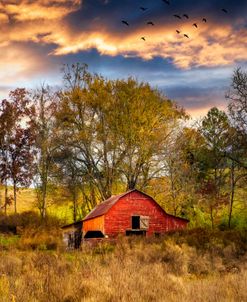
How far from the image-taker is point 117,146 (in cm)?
4381

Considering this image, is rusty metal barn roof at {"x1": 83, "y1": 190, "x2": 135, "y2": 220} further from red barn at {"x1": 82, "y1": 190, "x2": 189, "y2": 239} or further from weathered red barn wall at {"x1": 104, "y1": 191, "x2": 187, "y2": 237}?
weathered red barn wall at {"x1": 104, "y1": 191, "x2": 187, "y2": 237}

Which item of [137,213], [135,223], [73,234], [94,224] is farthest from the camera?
[135,223]

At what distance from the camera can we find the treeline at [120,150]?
43.1m

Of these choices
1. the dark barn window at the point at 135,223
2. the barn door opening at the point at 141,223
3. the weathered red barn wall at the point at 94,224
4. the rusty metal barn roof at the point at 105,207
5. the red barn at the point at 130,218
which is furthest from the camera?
the dark barn window at the point at 135,223

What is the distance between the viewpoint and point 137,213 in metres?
38.9

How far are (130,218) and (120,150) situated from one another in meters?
7.95

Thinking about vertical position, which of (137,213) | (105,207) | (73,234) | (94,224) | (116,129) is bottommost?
(73,234)

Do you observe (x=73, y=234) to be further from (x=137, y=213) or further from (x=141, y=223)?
A: (x=141, y=223)

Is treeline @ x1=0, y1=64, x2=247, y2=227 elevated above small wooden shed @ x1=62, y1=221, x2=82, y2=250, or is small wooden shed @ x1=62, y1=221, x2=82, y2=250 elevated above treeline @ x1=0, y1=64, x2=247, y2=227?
treeline @ x1=0, y1=64, x2=247, y2=227

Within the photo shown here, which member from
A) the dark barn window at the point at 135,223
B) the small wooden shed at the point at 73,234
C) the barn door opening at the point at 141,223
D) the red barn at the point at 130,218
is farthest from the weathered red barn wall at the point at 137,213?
the small wooden shed at the point at 73,234

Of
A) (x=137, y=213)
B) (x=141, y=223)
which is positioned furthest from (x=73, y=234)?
(x=141, y=223)

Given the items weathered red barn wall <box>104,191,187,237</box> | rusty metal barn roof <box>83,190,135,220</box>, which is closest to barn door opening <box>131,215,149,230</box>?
weathered red barn wall <box>104,191,187,237</box>

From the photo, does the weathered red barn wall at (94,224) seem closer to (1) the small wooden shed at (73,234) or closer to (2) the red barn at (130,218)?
(2) the red barn at (130,218)

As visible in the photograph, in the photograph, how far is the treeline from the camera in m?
43.1
